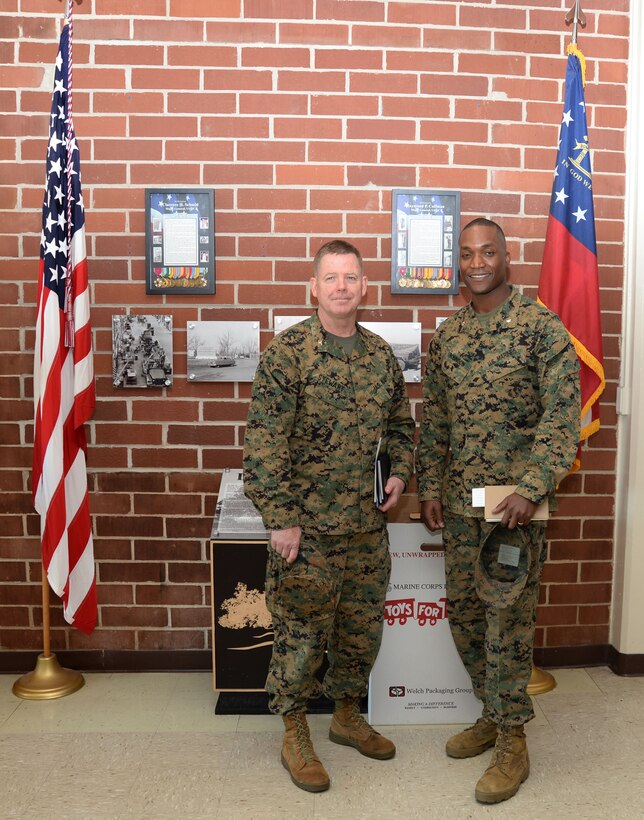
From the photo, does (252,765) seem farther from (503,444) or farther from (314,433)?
(503,444)

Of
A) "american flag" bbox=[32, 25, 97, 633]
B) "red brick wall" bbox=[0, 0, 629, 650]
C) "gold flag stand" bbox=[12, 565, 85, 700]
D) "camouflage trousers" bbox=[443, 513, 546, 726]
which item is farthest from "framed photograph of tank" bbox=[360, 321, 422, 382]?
"gold flag stand" bbox=[12, 565, 85, 700]

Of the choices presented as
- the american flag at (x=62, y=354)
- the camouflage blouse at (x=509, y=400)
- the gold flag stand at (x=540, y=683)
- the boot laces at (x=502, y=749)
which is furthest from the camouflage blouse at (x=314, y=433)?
the gold flag stand at (x=540, y=683)

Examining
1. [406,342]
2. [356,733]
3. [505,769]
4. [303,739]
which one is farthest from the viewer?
[406,342]

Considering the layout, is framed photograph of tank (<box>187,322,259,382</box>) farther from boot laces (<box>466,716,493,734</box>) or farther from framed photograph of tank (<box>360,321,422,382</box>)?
boot laces (<box>466,716,493,734</box>)

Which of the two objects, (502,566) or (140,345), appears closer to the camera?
(502,566)

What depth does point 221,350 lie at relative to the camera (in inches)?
111

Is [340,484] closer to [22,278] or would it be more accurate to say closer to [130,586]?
[130,586]

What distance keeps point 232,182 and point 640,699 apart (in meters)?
2.53

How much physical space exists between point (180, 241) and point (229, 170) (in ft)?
1.11

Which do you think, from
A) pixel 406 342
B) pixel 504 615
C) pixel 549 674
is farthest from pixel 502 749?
pixel 406 342

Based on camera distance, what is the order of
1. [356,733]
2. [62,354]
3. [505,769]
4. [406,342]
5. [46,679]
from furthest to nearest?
[406,342] < [46,679] < [62,354] < [356,733] < [505,769]

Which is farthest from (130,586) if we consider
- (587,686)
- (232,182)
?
(587,686)

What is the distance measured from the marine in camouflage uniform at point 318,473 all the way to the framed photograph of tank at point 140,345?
0.78 meters

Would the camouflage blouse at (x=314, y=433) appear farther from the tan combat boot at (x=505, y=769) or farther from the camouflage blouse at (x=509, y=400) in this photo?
the tan combat boot at (x=505, y=769)
